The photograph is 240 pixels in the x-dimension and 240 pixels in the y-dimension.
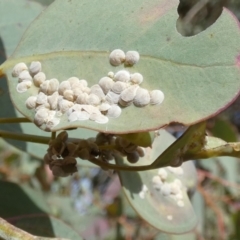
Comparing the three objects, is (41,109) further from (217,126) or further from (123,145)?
(217,126)

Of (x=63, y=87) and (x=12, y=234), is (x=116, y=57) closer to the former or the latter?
(x=63, y=87)

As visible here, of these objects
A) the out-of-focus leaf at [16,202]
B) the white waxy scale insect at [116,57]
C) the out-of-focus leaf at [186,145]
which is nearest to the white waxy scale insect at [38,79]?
the white waxy scale insect at [116,57]

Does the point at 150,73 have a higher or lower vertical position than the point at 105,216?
higher

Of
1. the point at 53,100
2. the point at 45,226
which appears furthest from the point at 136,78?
the point at 45,226

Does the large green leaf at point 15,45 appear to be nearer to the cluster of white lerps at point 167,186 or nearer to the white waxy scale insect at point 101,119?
the cluster of white lerps at point 167,186

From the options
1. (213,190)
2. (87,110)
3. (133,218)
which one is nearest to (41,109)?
(87,110)
